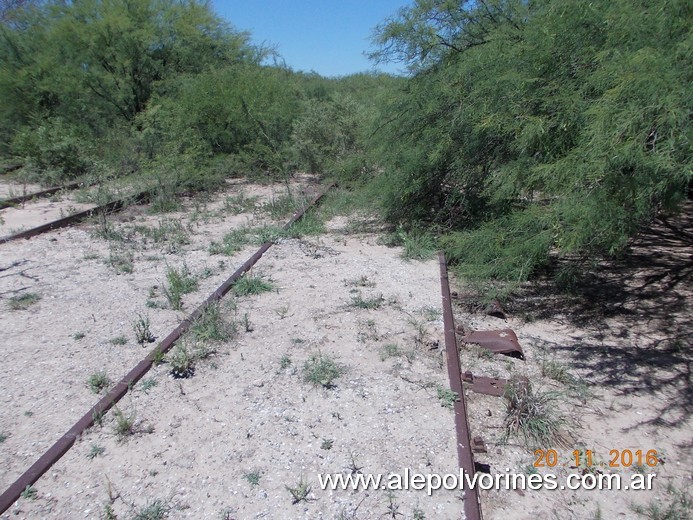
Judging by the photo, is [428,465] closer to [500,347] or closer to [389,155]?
[500,347]

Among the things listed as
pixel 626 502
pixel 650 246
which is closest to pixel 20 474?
pixel 626 502

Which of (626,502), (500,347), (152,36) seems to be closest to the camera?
(626,502)

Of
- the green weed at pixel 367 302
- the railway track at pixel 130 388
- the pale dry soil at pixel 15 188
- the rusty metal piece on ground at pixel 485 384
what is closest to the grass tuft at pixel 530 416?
the rusty metal piece on ground at pixel 485 384

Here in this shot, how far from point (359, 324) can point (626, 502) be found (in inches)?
114

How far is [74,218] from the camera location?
31.7 ft

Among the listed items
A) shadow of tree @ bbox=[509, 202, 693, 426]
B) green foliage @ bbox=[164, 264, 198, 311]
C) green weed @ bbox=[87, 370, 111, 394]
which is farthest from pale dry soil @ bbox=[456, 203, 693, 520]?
green foliage @ bbox=[164, 264, 198, 311]

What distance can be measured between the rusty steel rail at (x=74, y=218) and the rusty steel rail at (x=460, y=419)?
6.64m

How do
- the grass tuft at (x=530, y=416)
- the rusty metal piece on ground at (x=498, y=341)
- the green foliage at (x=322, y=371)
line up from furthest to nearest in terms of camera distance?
the rusty metal piece on ground at (x=498, y=341) → the green foliage at (x=322, y=371) → the grass tuft at (x=530, y=416)

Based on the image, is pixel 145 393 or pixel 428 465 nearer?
pixel 428 465

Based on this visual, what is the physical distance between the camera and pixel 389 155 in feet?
29.3

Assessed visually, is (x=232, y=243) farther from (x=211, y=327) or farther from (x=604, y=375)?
(x=604, y=375)

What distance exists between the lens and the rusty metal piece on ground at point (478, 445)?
3.75 meters
